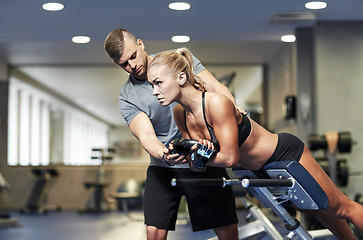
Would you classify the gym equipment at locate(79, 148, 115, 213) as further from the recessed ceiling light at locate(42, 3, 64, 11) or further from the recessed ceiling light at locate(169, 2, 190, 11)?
the recessed ceiling light at locate(169, 2, 190, 11)

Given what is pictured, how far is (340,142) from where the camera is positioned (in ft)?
17.2

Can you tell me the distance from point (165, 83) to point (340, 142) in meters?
3.77

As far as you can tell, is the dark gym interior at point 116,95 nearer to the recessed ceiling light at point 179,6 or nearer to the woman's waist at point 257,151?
the recessed ceiling light at point 179,6

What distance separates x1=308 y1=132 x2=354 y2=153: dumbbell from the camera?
5219 millimetres

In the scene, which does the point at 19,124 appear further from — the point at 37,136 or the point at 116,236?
the point at 116,236

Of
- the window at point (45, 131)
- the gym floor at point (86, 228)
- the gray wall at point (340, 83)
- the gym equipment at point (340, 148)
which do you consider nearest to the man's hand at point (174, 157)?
the gym floor at point (86, 228)

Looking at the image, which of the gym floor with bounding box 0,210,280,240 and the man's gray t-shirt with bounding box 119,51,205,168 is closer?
the man's gray t-shirt with bounding box 119,51,205,168

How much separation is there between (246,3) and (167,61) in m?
3.28

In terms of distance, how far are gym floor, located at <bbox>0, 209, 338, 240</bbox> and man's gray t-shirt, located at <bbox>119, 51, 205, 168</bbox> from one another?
2.01 meters

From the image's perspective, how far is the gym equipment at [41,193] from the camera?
8188 millimetres

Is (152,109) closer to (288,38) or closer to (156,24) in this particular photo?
(156,24)

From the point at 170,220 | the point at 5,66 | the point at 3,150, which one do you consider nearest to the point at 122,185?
the point at 3,150

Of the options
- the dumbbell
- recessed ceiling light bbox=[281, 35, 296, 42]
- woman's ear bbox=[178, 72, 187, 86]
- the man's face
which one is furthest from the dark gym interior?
woman's ear bbox=[178, 72, 187, 86]

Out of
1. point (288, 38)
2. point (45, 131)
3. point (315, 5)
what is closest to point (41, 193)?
point (45, 131)
